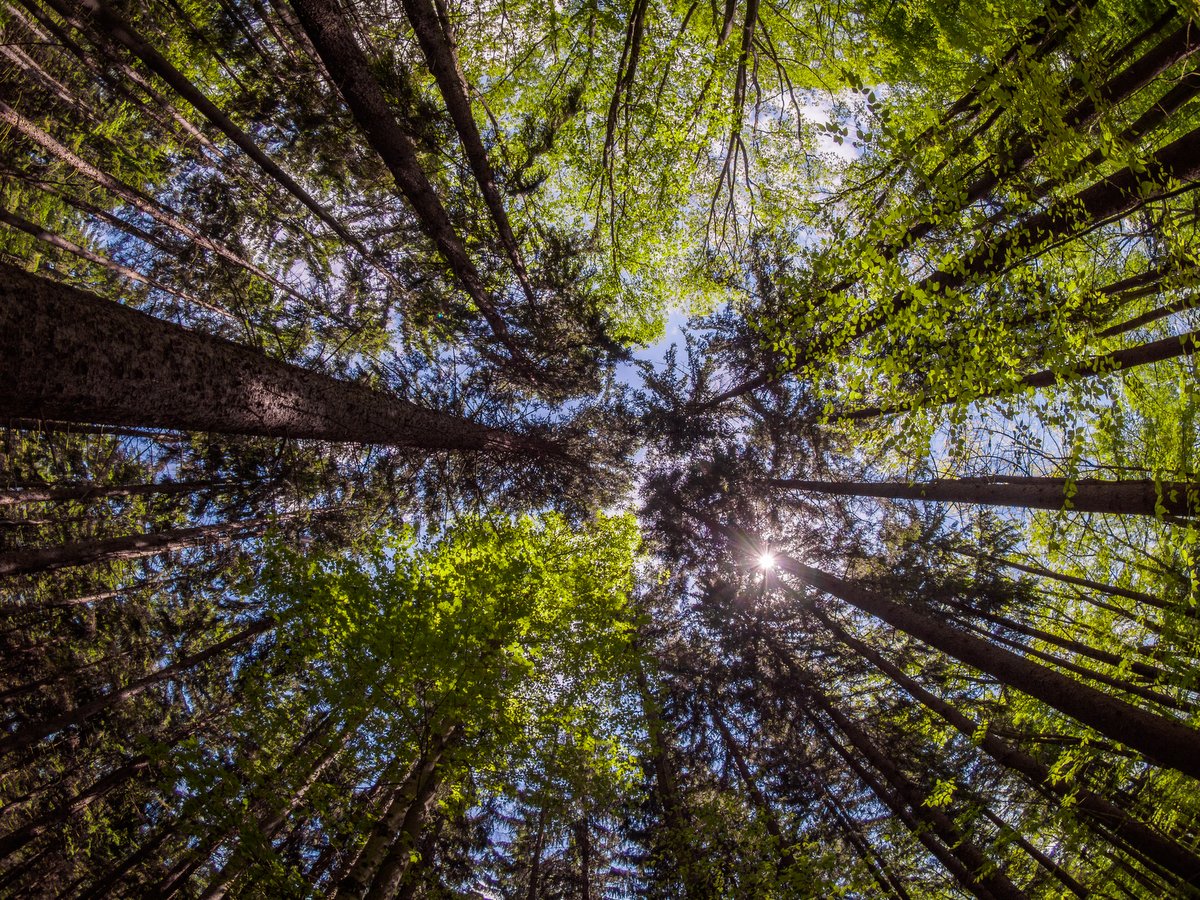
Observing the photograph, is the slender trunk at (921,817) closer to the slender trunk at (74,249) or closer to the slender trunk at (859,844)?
the slender trunk at (859,844)

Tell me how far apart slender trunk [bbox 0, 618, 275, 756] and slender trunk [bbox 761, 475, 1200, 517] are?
36.7ft

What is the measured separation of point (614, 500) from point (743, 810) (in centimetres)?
628

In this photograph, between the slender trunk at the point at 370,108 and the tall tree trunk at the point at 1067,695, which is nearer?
the tall tree trunk at the point at 1067,695

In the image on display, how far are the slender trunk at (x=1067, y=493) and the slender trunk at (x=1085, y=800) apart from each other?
2.13m

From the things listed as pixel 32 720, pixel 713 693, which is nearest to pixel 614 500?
pixel 713 693

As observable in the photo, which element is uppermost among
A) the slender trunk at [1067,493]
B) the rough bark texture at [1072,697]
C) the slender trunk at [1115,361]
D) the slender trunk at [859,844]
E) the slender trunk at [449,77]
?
the slender trunk at [449,77]

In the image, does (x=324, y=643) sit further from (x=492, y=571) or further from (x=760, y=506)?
(x=760, y=506)

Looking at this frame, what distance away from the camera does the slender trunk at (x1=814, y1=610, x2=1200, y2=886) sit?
3.78 meters

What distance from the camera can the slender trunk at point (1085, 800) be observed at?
149 inches

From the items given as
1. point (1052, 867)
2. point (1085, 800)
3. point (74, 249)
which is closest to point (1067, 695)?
point (1085, 800)

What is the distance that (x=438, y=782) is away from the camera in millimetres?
6734

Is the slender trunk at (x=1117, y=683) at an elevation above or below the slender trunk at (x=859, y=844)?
above

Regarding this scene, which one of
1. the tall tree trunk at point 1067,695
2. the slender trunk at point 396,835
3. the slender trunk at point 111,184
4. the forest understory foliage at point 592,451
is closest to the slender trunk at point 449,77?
the forest understory foliage at point 592,451

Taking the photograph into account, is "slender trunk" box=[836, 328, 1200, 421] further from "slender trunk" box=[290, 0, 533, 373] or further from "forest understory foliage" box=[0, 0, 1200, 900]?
"slender trunk" box=[290, 0, 533, 373]
